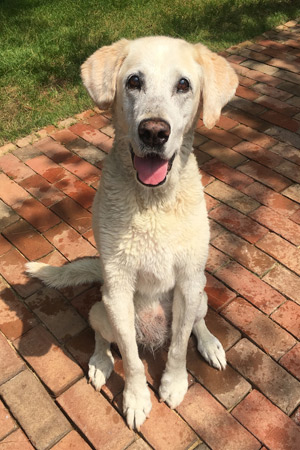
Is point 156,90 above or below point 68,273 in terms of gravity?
above

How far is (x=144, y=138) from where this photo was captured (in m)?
1.93

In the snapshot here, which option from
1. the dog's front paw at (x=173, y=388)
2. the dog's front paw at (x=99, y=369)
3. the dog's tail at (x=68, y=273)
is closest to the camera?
the dog's front paw at (x=173, y=388)

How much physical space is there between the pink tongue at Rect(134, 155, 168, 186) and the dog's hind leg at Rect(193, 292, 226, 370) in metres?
0.85

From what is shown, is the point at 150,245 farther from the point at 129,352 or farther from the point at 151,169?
the point at 129,352

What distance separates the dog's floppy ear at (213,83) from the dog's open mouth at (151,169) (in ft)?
1.20

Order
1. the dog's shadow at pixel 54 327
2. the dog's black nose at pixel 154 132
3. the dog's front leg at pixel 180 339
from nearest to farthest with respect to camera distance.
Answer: the dog's black nose at pixel 154 132 → the dog's front leg at pixel 180 339 → the dog's shadow at pixel 54 327

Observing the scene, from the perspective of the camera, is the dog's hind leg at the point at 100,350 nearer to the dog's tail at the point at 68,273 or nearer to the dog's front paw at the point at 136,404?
the dog's front paw at the point at 136,404

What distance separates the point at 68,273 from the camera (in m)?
2.90

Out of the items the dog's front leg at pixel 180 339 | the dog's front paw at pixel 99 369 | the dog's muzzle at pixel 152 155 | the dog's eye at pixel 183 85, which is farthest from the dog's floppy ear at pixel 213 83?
the dog's front paw at pixel 99 369

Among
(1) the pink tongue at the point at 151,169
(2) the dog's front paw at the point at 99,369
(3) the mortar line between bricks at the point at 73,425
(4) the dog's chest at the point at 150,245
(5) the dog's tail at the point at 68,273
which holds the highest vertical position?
(1) the pink tongue at the point at 151,169

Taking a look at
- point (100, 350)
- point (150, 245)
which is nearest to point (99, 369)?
point (100, 350)

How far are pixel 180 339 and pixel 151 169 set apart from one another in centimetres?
94

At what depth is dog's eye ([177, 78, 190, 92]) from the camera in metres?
2.06

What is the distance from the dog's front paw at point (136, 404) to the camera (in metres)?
2.32
